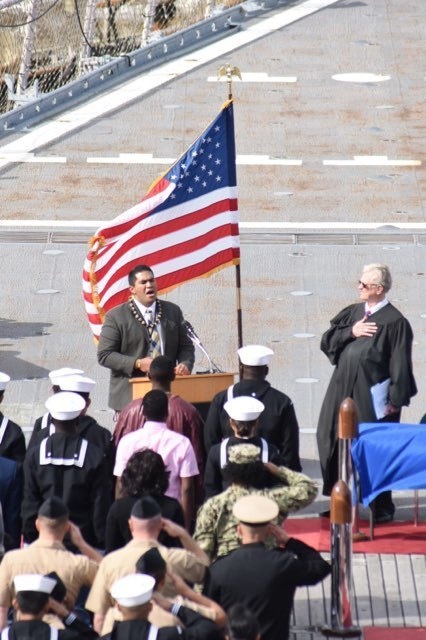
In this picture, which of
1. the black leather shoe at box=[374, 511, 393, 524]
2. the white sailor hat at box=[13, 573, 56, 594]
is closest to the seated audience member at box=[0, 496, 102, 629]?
the white sailor hat at box=[13, 573, 56, 594]

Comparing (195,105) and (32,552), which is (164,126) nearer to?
(195,105)

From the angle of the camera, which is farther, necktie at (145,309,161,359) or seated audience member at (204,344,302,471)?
necktie at (145,309,161,359)

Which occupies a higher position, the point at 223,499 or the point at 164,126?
the point at 164,126

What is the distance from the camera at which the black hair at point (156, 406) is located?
8539 mm

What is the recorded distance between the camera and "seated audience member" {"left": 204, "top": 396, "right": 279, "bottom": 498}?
8336 mm

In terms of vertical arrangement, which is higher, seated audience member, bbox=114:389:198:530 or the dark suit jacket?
the dark suit jacket

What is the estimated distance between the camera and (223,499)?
7.65m

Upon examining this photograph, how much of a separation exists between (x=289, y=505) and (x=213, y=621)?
48.1 inches

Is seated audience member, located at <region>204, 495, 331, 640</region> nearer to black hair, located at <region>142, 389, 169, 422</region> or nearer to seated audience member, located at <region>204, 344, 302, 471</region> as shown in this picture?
black hair, located at <region>142, 389, 169, 422</region>

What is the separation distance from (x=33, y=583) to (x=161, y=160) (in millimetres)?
12673

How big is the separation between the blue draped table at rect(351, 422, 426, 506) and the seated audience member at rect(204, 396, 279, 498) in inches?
44.8

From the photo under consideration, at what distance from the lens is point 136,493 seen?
7.59 metres

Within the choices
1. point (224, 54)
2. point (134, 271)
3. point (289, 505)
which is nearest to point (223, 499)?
point (289, 505)

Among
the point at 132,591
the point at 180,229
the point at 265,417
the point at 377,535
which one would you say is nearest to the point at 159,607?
the point at 132,591
